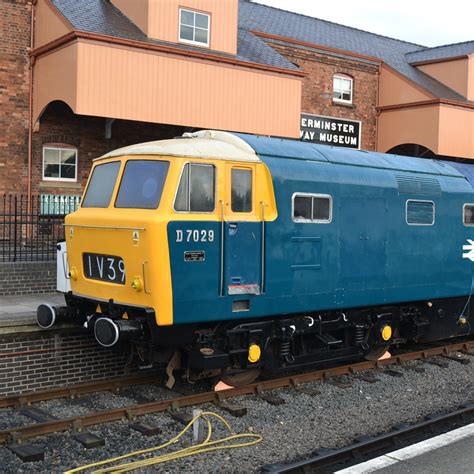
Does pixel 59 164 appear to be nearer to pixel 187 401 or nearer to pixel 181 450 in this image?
pixel 187 401

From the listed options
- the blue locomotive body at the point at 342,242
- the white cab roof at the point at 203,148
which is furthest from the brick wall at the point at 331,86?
the white cab roof at the point at 203,148

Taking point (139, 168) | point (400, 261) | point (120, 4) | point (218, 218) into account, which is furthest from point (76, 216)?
point (120, 4)

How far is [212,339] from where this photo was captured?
752 cm

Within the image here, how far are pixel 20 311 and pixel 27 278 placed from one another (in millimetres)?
2218

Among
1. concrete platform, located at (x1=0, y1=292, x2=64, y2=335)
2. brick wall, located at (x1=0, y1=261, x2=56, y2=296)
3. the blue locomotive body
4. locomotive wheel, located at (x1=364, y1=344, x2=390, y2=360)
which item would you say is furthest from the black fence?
locomotive wheel, located at (x1=364, y1=344, x2=390, y2=360)

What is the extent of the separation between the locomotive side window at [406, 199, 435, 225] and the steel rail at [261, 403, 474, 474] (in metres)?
3.15

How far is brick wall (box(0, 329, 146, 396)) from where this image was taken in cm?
784

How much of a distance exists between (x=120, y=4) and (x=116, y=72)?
3332mm

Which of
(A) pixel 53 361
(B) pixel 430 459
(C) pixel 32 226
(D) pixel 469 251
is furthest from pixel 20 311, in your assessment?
(D) pixel 469 251

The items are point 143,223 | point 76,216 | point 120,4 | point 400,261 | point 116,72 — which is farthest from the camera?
point 120,4

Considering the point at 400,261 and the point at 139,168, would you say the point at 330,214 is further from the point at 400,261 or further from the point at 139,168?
the point at 139,168

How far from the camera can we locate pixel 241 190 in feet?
24.5

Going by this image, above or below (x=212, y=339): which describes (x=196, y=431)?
below

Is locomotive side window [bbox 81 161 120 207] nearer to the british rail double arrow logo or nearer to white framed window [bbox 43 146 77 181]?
the british rail double arrow logo
